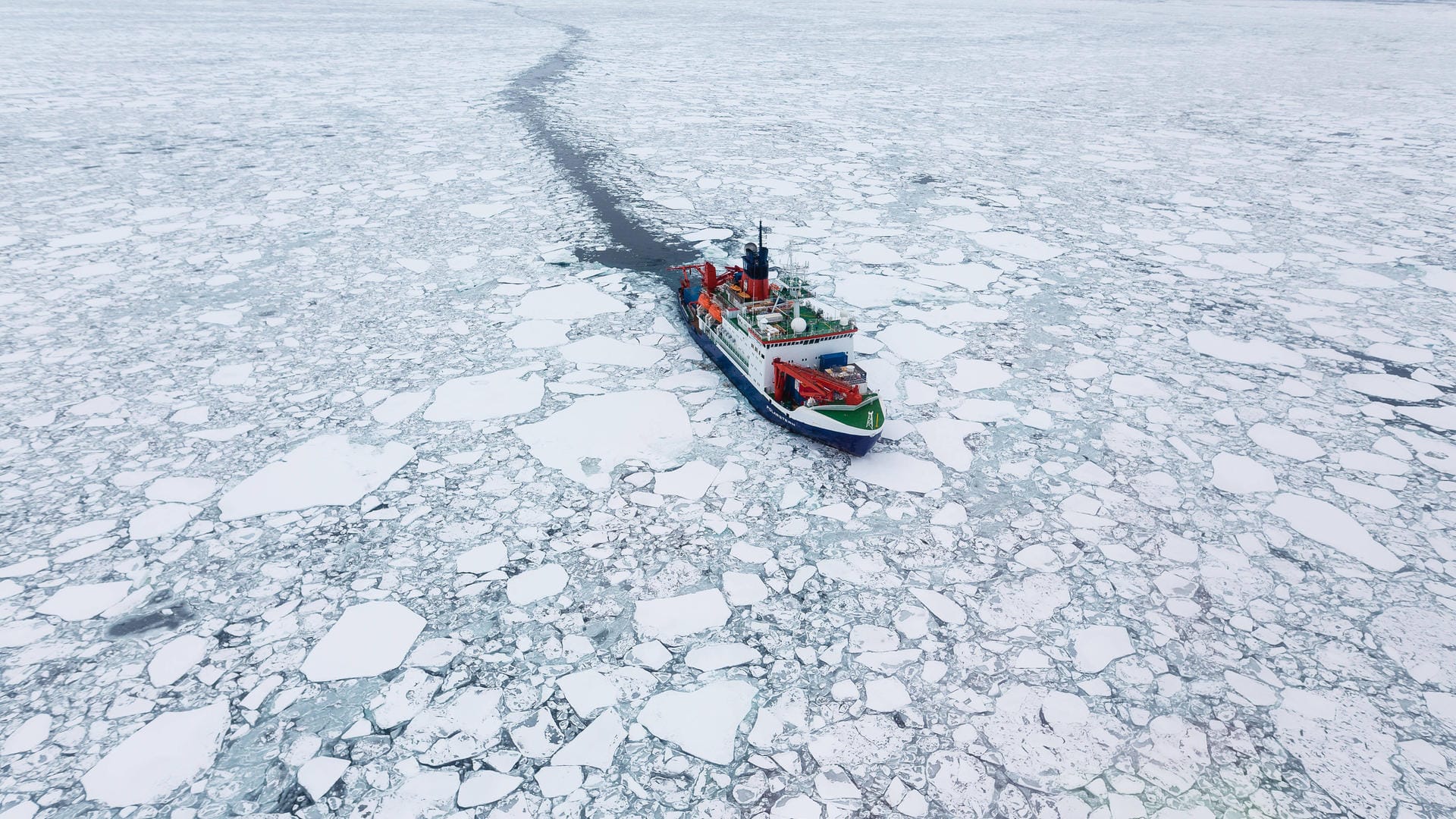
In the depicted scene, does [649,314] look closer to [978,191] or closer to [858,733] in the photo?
[858,733]

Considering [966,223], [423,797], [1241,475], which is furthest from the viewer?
[966,223]

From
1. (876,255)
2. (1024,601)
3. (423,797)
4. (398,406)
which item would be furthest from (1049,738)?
(876,255)

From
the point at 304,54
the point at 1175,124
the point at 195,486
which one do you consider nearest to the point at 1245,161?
the point at 1175,124

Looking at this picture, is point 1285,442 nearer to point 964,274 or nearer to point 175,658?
point 964,274

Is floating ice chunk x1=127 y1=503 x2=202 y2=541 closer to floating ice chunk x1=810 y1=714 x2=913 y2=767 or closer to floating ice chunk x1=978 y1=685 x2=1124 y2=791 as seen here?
floating ice chunk x1=810 y1=714 x2=913 y2=767

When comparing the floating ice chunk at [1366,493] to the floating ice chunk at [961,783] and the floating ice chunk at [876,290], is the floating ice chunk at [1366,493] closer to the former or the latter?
the floating ice chunk at [961,783]

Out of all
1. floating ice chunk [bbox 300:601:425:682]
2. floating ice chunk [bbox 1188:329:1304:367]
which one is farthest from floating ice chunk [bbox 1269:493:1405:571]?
floating ice chunk [bbox 300:601:425:682]

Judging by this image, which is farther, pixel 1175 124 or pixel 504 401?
pixel 1175 124
